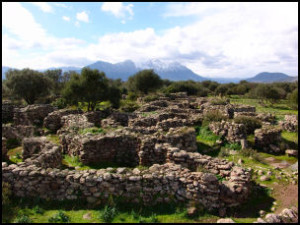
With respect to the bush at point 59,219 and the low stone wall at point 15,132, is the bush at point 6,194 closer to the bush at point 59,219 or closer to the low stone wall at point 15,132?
the bush at point 59,219

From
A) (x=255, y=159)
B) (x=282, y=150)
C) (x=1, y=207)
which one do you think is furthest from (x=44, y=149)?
(x=282, y=150)

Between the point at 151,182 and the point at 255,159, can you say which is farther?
the point at 255,159

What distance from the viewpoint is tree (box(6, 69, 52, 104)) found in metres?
32.4

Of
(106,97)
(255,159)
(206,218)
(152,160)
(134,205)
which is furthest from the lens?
(106,97)

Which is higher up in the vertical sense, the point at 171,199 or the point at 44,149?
the point at 44,149

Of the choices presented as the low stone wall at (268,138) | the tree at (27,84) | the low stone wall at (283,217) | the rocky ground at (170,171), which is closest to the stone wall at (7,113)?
the rocky ground at (170,171)

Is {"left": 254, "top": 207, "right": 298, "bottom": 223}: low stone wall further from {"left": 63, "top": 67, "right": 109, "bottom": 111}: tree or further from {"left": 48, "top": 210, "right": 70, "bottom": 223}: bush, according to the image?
{"left": 63, "top": 67, "right": 109, "bottom": 111}: tree

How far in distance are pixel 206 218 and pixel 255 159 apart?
5.99 meters

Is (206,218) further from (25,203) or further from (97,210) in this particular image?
(25,203)

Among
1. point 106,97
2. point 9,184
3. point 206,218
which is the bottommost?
point 206,218

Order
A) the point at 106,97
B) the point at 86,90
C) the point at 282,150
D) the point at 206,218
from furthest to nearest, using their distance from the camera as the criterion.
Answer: the point at 106,97 → the point at 86,90 → the point at 282,150 → the point at 206,218

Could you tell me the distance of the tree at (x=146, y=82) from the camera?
169 feet

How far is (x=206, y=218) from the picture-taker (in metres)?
6.32

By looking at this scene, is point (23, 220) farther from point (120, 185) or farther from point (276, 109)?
point (276, 109)
